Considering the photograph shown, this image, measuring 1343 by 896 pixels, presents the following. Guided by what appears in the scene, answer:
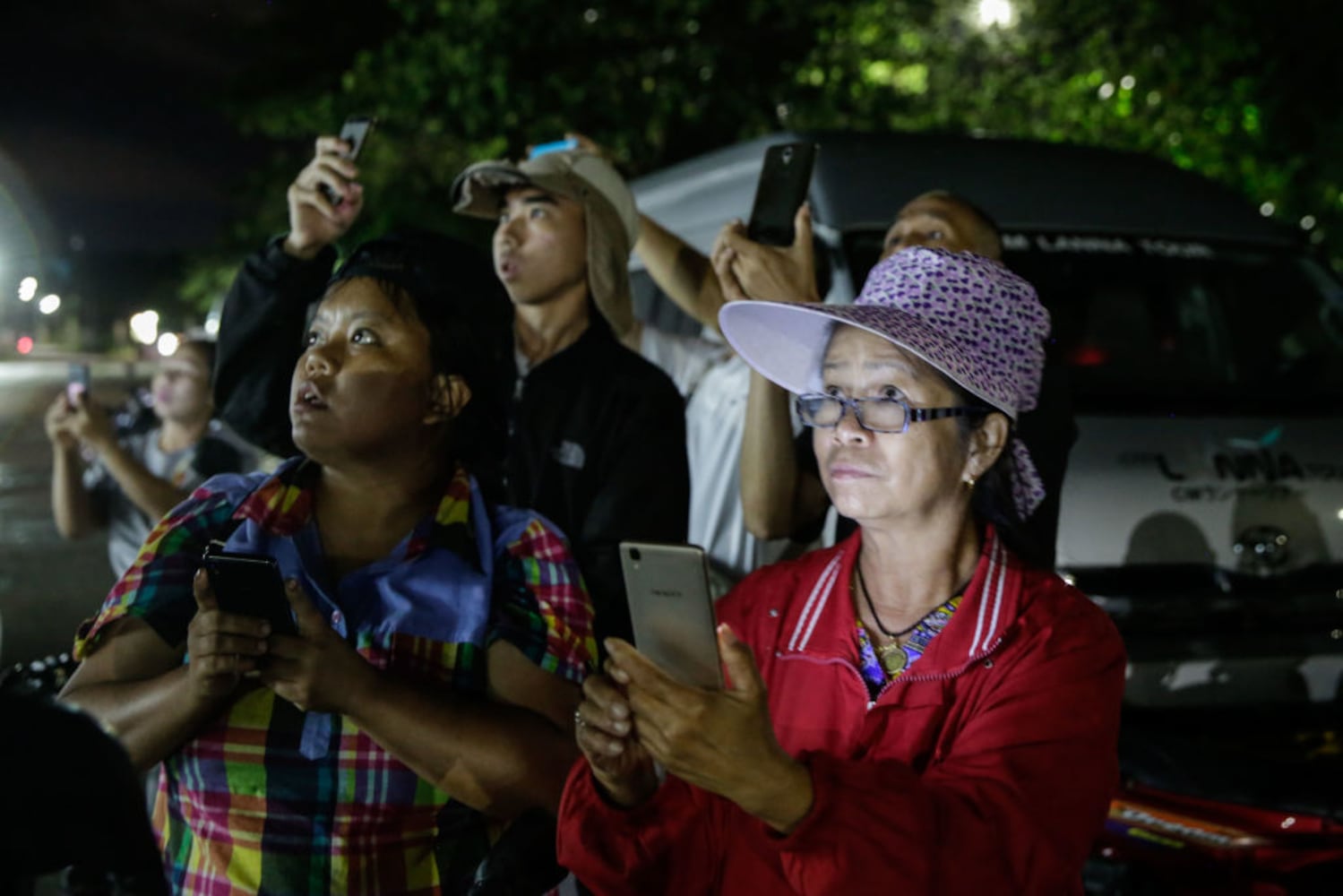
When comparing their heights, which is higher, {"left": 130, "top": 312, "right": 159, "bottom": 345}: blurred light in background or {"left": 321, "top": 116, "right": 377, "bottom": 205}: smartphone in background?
{"left": 321, "top": 116, "right": 377, "bottom": 205}: smartphone in background

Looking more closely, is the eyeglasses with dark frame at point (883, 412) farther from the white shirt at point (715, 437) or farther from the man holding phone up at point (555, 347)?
the white shirt at point (715, 437)

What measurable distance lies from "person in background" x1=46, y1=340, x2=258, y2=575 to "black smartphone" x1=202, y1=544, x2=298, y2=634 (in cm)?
178

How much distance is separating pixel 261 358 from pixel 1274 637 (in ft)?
10.0

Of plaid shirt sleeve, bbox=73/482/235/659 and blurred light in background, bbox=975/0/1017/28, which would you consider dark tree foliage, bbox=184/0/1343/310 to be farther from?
plaid shirt sleeve, bbox=73/482/235/659

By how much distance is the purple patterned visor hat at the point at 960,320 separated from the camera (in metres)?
2.01

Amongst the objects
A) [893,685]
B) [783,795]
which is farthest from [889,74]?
[783,795]

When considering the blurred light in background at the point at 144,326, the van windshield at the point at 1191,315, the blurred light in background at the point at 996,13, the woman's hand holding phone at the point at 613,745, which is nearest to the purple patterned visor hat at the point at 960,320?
the woman's hand holding phone at the point at 613,745

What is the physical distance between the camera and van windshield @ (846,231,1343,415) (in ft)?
15.3

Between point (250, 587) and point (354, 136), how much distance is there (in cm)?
98

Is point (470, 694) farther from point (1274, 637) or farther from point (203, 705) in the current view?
point (1274, 637)

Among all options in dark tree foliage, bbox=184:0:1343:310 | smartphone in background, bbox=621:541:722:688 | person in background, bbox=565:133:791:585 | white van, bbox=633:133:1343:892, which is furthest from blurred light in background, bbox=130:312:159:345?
dark tree foliage, bbox=184:0:1343:310

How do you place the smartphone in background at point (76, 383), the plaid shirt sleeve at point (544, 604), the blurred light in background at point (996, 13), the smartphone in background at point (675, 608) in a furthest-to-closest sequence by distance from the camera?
1. the blurred light in background at point (996, 13)
2. the smartphone in background at point (76, 383)
3. the plaid shirt sleeve at point (544, 604)
4. the smartphone in background at point (675, 608)

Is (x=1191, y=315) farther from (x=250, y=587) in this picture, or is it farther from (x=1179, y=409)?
(x=250, y=587)

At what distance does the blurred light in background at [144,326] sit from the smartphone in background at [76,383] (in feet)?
1.02
